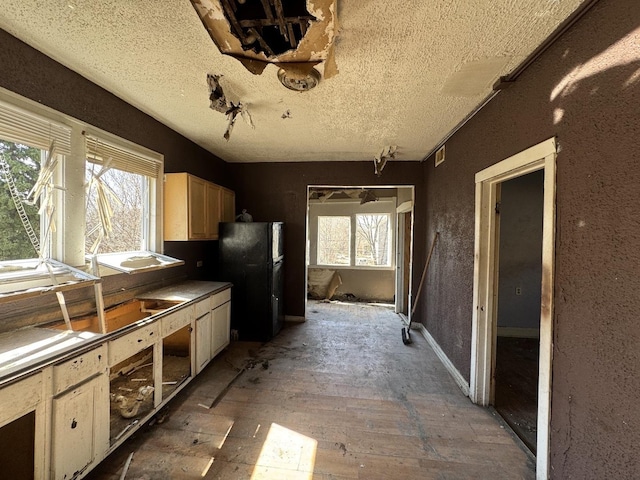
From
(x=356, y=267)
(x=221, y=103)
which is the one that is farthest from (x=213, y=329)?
(x=356, y=267)

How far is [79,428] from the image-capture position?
1364 millimetres

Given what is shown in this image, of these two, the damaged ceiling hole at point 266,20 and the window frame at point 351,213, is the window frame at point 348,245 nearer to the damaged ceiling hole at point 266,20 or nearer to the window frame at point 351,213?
the window frame at point 351,213

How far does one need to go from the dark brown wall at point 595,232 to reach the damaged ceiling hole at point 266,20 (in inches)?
52.4

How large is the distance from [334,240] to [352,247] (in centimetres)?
49

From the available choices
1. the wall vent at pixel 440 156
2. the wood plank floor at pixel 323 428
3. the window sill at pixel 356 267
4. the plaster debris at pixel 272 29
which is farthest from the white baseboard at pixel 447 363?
the plaster debris at pixel 272 29

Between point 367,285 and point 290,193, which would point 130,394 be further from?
point 367,285

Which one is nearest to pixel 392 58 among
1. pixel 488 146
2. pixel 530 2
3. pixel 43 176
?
pixel 530 2

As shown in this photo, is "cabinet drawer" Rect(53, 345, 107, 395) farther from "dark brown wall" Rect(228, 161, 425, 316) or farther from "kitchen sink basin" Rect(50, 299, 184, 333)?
"dark brown wall" Rect(228, 161, 425, 316)

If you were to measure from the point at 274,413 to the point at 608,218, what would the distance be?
7.93ft

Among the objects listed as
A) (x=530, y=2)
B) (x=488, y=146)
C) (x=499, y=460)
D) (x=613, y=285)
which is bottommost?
(x=499, y=460)

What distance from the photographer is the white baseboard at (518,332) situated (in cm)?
365

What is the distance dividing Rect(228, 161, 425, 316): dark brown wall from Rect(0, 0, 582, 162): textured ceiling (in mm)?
1311

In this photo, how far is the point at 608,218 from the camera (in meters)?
1.09

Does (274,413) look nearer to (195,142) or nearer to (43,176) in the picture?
(43,176)
